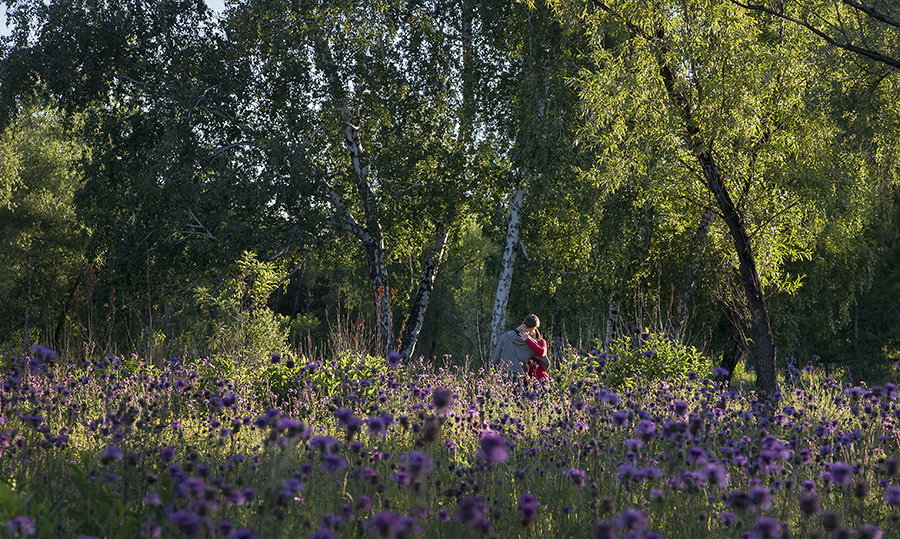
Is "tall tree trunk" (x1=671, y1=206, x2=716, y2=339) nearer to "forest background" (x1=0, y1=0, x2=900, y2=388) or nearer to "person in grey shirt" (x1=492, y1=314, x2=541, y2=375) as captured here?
"forest background" (x1=0, y1=0, x2=900, y2=388)

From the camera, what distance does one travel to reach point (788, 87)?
9445mm

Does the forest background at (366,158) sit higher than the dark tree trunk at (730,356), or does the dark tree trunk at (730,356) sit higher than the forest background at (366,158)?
the forest background at (366,158)

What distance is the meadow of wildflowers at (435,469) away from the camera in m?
2.62

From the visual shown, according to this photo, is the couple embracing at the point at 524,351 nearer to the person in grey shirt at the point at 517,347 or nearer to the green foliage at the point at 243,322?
the person in grey shirt at the point at 517,347

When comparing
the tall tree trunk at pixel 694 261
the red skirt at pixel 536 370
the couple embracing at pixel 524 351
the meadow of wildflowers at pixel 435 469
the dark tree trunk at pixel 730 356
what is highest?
the tall tree trunk at pixel 694 261

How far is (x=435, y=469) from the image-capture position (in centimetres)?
459

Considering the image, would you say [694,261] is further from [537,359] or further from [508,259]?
[537,359]

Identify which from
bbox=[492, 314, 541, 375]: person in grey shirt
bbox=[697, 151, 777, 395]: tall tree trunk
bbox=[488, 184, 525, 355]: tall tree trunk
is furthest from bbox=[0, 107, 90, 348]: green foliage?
bbox=[697, 151, 777, 395]: tall tree trunk

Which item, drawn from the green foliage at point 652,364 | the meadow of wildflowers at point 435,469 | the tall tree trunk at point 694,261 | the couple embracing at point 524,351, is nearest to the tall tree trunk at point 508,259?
the tall tree trunk at point 694,261

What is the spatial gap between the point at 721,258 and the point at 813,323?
8.26 meters

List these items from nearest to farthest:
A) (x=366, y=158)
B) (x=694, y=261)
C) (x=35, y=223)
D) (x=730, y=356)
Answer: (x=694, y=261), (x=366, y=158), (x=730, y=356), (x=35, y=223)

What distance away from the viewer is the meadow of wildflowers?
262cm

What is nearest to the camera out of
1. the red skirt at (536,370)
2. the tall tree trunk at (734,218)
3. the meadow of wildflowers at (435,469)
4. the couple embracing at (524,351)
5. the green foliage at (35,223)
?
the meadow of wildflowers at (435,469)

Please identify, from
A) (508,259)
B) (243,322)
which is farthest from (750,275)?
(508,259)
